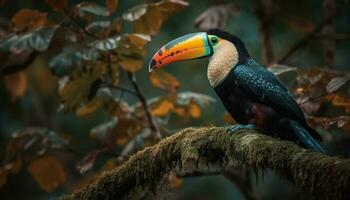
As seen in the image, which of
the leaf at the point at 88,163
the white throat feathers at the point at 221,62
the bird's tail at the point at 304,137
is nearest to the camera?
the bird's tail at the point at 304,137

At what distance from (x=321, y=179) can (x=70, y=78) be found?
6.72 ft

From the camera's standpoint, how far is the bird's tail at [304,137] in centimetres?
299

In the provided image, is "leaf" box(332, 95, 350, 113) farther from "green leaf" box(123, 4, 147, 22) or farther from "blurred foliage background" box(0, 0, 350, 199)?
"green leaf" box(123, 4, 147, 22)

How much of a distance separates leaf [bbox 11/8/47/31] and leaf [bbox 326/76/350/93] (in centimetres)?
165

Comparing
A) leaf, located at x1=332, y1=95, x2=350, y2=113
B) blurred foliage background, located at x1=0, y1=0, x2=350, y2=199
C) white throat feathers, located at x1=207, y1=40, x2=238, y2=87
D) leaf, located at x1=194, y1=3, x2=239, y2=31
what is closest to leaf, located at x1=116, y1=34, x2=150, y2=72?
blurred foliage background, located at x1=0, y1=0, x2=350, y2=199

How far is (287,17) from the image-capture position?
193 inches

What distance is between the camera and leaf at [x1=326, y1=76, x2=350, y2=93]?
10.4 ft

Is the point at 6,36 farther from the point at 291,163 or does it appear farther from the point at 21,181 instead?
the point at 21,181

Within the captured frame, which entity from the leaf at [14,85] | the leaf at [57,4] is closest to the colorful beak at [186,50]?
the leaf at [57,4]

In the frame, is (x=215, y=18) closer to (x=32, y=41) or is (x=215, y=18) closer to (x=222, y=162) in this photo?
(x=32, y=41)

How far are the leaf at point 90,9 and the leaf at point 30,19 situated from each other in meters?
0.21

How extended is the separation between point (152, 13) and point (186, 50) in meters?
0.42

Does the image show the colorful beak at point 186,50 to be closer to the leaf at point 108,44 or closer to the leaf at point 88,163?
the leaf at point 108,44

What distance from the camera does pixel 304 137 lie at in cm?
304
